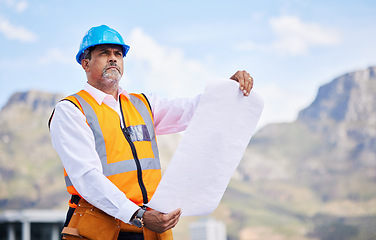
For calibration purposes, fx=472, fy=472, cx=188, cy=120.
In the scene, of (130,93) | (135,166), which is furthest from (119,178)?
(130,93)

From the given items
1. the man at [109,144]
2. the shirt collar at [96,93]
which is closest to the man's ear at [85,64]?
the man at [109,144]

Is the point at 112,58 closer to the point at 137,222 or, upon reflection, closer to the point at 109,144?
the point at 109,144

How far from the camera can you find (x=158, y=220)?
270cm

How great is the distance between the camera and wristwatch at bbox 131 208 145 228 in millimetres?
2699

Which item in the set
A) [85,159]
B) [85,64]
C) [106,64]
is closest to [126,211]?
[85,159]

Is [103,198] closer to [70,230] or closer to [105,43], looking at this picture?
[70,230]

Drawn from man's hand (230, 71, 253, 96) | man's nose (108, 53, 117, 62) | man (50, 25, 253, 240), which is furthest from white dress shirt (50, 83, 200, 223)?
man's hand (230, 71, 253, 96)

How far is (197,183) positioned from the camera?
2822mm

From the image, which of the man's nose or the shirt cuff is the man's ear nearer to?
the man's nose

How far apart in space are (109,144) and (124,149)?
0.10 metres

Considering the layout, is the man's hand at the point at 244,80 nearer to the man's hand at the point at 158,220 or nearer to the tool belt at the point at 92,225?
the man's hand at the point at 158,220

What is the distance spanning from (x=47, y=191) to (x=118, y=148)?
208m

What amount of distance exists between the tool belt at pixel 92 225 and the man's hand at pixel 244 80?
110 cm

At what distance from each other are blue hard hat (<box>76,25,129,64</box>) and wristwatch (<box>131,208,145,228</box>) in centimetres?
111
